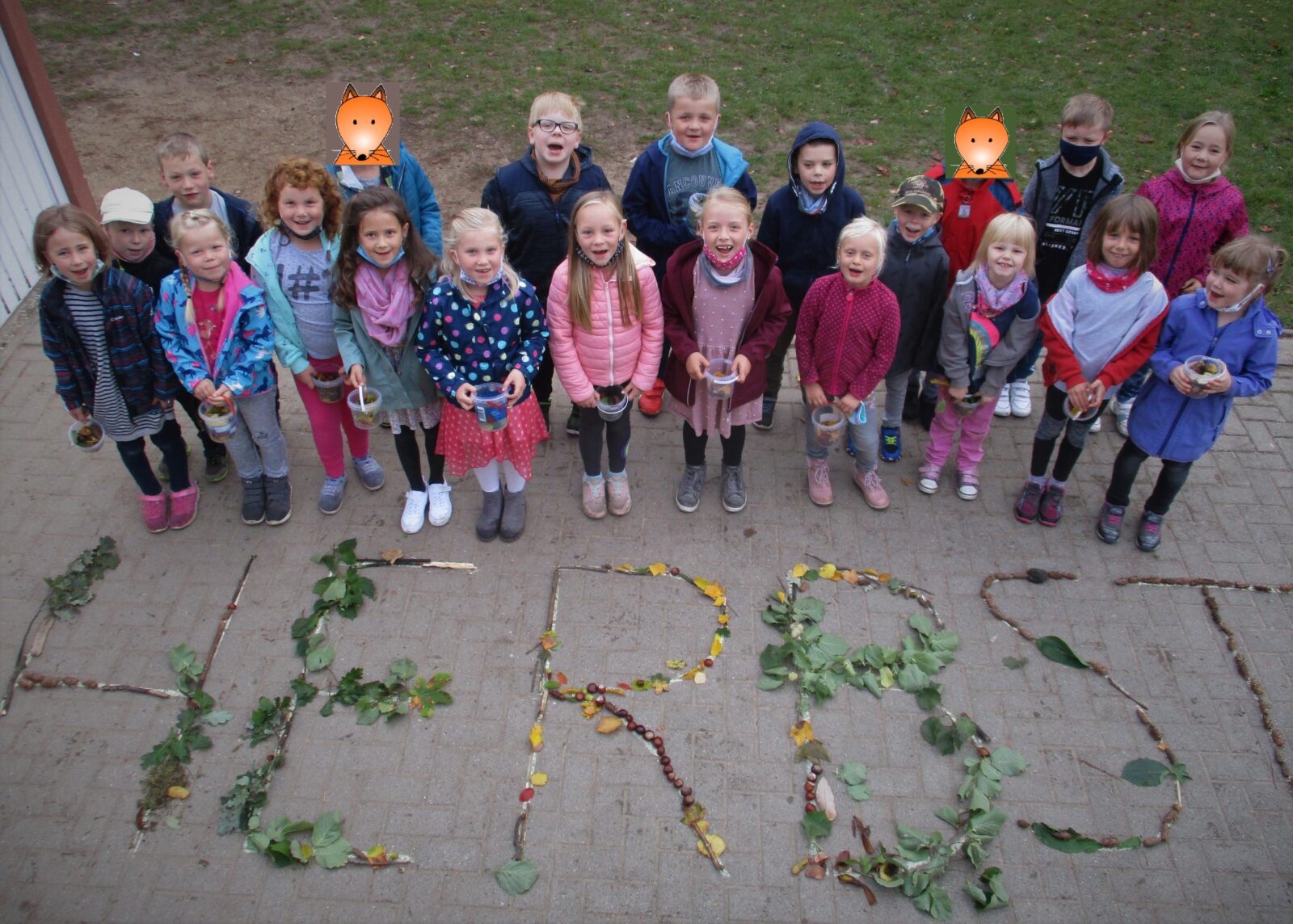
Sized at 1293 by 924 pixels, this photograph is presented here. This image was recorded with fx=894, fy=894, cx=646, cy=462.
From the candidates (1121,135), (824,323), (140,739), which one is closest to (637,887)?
(140,739)

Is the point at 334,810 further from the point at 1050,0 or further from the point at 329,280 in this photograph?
the point at 1050,0

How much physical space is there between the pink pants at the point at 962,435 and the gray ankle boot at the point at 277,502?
11.0ft

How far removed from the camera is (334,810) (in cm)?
338

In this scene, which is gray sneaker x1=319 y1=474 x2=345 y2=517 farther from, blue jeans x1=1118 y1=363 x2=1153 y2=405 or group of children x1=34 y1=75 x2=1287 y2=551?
blue jeans x1=1118 y1=363 x2=1153 y2=405

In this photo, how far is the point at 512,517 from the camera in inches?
176

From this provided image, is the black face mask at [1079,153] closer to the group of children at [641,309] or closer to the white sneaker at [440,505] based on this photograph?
the group of children at [641,309]

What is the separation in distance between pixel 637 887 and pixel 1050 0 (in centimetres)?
1073

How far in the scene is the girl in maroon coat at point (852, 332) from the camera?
398 centimetres

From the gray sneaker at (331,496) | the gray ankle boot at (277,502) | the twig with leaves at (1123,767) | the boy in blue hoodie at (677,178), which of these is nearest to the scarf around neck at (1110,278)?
the boy in blue hoodie at (677,178)

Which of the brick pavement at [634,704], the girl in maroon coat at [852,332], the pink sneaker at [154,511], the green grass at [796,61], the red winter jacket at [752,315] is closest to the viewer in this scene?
the brick pavement at [634,704]

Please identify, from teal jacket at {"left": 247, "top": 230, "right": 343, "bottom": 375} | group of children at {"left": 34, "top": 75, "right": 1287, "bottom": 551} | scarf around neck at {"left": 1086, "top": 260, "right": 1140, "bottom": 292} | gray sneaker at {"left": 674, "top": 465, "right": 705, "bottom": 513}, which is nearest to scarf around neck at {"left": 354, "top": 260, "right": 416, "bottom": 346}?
group of children at {"left": 34, "top": 75, "right": 1287, "bottom": 551}

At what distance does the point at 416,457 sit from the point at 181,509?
1222 mm
